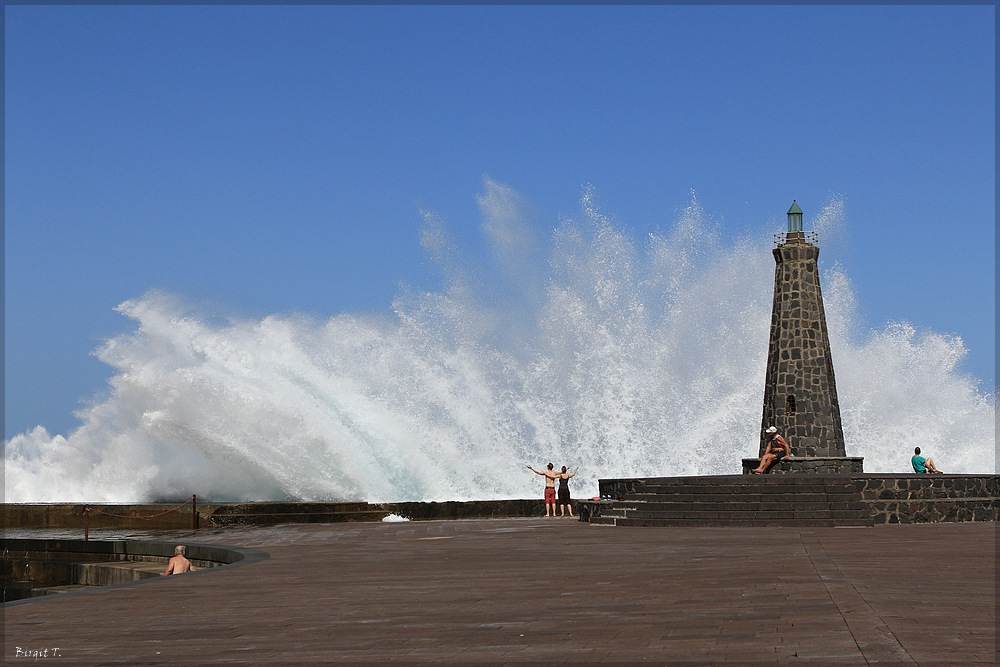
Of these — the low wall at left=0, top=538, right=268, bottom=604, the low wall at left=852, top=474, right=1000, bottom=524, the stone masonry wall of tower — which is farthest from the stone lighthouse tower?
the low wall at left=0, top=538, right=268, bottom=604

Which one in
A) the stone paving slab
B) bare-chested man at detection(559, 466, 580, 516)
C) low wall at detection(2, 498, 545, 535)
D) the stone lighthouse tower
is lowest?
the stone paving slab

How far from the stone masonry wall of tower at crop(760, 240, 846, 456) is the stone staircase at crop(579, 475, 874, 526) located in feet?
18.3

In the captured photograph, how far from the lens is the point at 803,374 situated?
77.6ft

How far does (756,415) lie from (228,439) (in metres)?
15.5

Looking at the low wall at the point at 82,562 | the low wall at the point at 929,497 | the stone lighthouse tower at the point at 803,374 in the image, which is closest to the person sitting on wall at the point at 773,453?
the stone lighthouse tower at the point at 803,374

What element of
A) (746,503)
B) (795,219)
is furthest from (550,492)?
(795,219)

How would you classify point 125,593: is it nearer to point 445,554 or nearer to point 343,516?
point 445,554

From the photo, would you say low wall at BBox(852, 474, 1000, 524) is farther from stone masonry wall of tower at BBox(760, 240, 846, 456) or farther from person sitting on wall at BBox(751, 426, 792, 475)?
stone masonry wall of tower at BBox(760, 240, 846, 456)

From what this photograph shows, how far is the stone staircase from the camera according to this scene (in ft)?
55.6

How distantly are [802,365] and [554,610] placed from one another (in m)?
17.5

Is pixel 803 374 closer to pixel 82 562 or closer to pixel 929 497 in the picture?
pixel 929 497

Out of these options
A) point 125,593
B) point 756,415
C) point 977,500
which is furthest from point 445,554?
point 756,415

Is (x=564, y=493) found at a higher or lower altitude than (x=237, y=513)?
higher

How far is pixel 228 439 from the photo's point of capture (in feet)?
83.0
